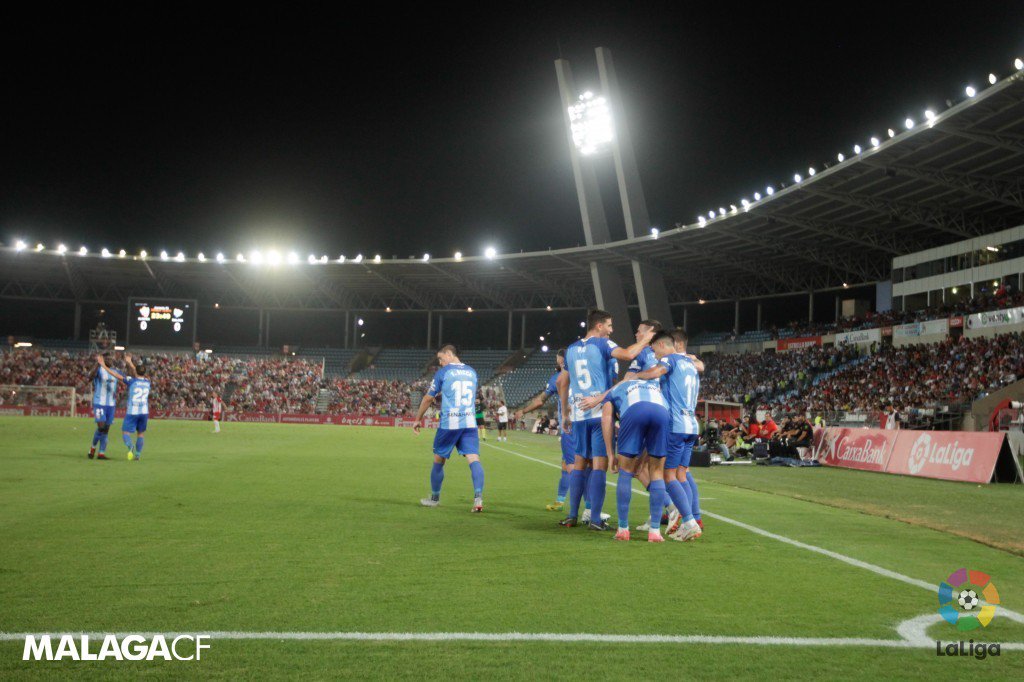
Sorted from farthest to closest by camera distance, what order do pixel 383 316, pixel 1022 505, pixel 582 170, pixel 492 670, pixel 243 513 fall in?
pixel 383 316
pixel 582 170
pixel 1022 505
pixel 243 513
pixel 492 670

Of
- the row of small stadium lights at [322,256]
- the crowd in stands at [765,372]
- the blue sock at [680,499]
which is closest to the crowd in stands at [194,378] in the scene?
the row of small stadium lights at [322,256]

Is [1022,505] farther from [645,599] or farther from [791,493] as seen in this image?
[645,599]

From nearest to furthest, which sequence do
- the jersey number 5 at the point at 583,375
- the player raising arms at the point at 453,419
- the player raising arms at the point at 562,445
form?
1. the jersey number 5 at the point at 583,375
2. the player raising arms at the point at 562,445
3. the player raising arms at the point at 453,419

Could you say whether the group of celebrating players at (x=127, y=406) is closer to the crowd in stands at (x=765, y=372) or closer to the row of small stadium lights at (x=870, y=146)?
the row of small stadium lights at (x=870, y=146)

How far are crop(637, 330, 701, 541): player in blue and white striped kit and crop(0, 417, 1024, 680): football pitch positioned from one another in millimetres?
359

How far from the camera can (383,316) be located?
73.9m

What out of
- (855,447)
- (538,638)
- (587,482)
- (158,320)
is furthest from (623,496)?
(158,320)

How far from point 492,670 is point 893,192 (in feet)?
126

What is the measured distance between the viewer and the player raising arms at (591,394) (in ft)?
26.7

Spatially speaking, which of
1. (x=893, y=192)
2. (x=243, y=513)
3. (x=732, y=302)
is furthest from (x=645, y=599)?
(x=732, y=302)

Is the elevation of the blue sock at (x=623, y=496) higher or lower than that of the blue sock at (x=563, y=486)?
higher

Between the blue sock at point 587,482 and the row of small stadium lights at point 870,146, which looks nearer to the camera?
the blue sock at point 587,482

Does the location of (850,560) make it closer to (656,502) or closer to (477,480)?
(656,502)

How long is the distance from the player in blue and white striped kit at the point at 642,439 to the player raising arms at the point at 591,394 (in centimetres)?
39
